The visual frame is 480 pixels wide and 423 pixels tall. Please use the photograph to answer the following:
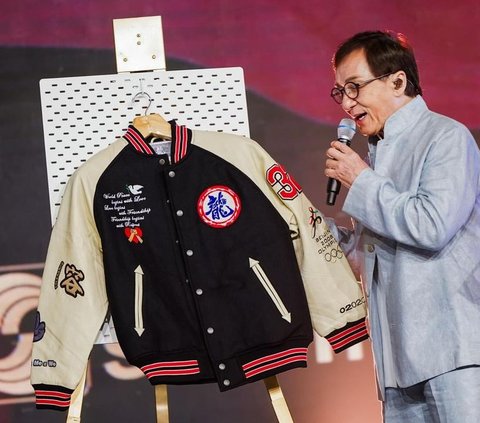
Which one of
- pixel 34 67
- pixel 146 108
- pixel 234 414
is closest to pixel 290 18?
pixel 34 67

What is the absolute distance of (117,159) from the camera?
2.36 m

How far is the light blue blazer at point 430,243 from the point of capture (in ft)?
6.57

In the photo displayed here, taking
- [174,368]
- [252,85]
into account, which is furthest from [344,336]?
[252,85]

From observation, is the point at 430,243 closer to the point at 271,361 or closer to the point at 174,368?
A: the point at 271,361

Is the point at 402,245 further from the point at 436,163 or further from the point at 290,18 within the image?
the point at 290,18

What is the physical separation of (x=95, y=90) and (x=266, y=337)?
88 centimetres

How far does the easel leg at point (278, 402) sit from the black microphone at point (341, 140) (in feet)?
1.72

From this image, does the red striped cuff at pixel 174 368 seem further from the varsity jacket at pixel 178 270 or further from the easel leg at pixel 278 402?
the easel leg at pixel 278 402

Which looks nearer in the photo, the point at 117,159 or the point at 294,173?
the point at 117,159

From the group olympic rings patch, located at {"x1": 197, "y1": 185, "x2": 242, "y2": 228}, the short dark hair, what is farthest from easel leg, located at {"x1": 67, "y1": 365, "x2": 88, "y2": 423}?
the short dark hair

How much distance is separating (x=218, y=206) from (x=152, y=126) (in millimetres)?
301

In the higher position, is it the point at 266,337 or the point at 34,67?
the point at 34,67

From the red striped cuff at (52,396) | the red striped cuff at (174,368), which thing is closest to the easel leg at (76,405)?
the red striped cuff at (52,396)

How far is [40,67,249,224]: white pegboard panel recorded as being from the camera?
247cm
